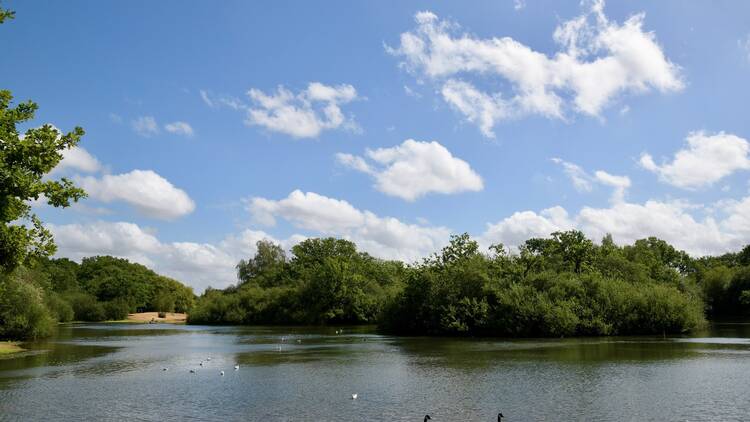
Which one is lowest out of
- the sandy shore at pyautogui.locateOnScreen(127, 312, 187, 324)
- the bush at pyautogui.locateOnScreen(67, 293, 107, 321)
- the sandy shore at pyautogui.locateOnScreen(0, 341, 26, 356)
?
the sandy shore at pyautogui.locateOnScreen(0, 341, 26, 356)

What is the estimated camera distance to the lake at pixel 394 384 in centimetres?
2664

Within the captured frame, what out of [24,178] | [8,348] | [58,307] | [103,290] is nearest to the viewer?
[24,178]

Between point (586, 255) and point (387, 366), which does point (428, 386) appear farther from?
point (586, 255)

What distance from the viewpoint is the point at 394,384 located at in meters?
34.8

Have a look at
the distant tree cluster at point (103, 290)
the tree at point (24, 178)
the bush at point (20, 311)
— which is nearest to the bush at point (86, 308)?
the distant tree cluster at point (103, 290)

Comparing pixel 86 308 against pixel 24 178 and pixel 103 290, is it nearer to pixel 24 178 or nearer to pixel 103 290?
pixel 103 290

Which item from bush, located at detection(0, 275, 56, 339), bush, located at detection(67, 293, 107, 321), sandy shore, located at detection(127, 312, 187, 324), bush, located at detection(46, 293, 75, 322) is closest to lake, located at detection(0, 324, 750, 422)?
bush, located at detection(0, 275, 56, 339)

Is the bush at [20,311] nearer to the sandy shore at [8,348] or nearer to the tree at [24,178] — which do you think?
the sandy shore at [8,348]

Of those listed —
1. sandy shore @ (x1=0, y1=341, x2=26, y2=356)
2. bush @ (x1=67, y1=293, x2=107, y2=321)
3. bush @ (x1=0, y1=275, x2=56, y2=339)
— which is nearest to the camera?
sandy shore @ (x1=0, y1=341, x2=26, y2=356)

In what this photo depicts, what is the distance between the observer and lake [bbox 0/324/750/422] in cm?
2664

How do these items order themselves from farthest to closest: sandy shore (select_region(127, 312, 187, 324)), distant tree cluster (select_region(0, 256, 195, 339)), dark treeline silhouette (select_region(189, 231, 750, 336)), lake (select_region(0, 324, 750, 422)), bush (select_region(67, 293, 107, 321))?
sandy shore (select_region(127, 312, 187, 324)), bush (select_region(67, 293, 107, 321)), distant tree cluster (select_region(0, 256, 195, 339)), dark treeline silhouette (select_region(189, 231, 750, 336)), lake (select_region(0, 324, 750, 422))

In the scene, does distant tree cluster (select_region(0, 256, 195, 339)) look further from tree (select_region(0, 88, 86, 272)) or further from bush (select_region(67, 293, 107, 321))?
tree (select_region(0, 88, 86, 272))

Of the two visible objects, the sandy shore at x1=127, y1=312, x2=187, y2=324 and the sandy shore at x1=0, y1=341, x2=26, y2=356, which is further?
the sandy shore at x1=127, y1=312, x2=187, y2=324

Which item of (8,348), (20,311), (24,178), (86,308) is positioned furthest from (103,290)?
(24,178)
